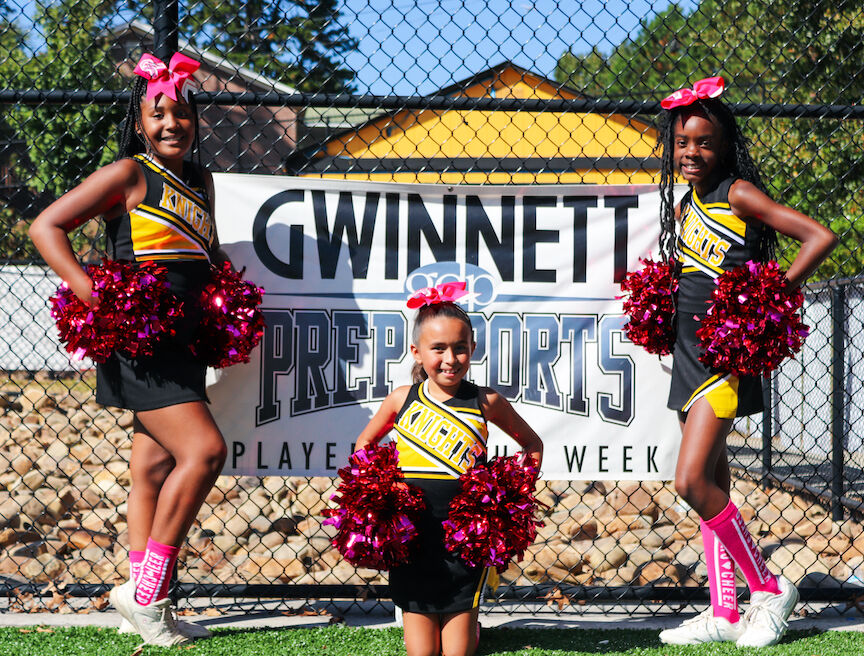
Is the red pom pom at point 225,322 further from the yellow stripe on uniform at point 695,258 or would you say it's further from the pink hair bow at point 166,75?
the yellow stripe on uniform at point 695,258

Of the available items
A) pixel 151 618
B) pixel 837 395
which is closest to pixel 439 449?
pixel 151 618

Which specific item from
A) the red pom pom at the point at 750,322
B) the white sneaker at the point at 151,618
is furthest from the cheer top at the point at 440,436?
the white sneaker at the point at 151,618

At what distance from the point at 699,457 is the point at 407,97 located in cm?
190

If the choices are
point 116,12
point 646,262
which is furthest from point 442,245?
point 116,12

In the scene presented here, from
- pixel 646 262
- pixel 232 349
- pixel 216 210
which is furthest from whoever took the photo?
pixel 216 210

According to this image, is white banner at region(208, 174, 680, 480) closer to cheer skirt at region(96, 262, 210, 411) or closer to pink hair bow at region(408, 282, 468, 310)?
cheer skirt at region(96, 262, 210, 411)

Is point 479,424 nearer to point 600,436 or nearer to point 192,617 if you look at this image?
point 600,436

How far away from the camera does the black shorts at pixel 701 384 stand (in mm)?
3023

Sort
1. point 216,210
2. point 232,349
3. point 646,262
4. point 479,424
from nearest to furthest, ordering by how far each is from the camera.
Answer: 1. point 479,424
2. point 232,349
3. point 646,262
4. point 216,210

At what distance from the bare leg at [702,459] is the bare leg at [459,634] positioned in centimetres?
92

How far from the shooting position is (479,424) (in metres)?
2.89

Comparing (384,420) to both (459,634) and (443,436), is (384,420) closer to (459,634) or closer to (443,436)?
(443,436)

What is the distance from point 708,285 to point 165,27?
2.44 m

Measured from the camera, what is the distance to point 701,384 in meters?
3.06
